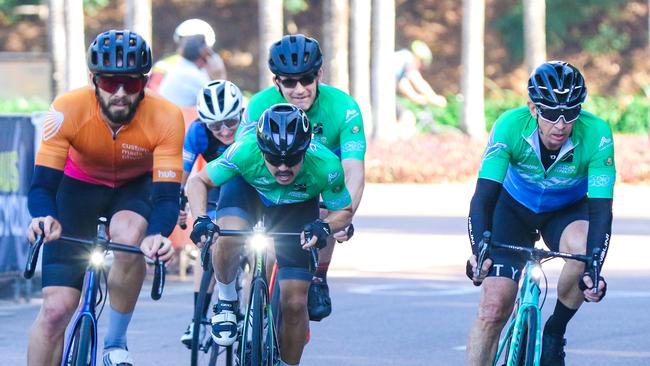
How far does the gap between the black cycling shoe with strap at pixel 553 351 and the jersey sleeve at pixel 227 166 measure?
1745mm

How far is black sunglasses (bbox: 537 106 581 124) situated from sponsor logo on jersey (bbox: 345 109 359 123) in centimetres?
182

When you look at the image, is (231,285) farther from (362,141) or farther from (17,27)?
(17,27)

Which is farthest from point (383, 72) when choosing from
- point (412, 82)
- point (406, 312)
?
point (406, 312)

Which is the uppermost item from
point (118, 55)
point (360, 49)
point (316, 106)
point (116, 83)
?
point (360, 49)

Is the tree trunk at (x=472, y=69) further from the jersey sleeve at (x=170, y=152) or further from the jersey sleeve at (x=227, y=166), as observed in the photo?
the jersey sleeve at (x=170, y=152)

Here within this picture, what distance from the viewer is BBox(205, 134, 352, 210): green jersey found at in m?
7.83

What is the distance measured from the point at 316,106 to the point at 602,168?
76.6 inches

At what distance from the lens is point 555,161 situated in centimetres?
755

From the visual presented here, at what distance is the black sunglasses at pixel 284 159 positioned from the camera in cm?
749

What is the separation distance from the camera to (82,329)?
6965mm

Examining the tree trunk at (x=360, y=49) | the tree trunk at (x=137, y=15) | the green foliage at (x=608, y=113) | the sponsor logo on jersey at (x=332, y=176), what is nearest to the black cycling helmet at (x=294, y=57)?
the sponsor logo on jersey at (x=332, y=176)

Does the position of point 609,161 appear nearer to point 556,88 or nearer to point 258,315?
point 556,88

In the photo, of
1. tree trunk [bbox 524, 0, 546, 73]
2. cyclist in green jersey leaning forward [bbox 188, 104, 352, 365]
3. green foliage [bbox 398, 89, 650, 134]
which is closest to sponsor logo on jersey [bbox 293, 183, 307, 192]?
cyclist in green jersey leaning forward [bbox 188, 104, 352, 365]

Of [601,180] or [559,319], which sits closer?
[601,180]
